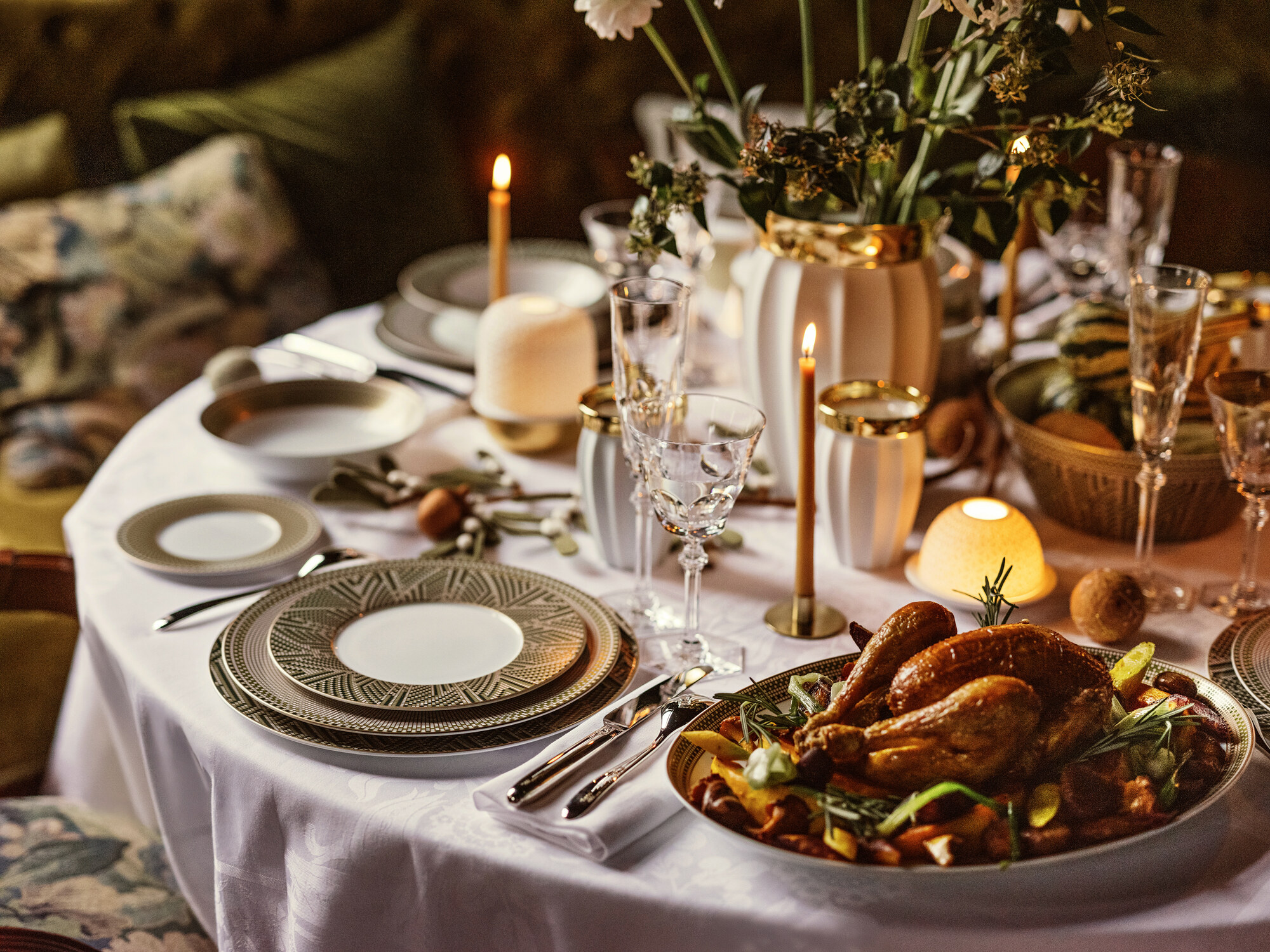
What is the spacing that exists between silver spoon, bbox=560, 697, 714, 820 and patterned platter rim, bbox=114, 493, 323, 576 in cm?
45

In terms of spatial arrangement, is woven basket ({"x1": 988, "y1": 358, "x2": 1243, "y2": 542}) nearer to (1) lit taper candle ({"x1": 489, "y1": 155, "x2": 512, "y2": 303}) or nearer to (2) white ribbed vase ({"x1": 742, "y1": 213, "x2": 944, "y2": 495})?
(2) white ribbed vase ({"x1": 742, "y1": 213, "x2": 944, "y2": 495})

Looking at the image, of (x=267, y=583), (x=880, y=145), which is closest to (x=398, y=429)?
(x=267, y=583)

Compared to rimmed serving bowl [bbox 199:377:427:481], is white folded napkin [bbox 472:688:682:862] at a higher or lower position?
lower

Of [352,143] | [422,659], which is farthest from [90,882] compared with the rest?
[352,143]

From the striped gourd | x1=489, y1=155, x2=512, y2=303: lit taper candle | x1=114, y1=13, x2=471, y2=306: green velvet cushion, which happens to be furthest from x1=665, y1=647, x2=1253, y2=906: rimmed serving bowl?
x1=114, y1=13, x2=471, y2=306: green velvet cushion

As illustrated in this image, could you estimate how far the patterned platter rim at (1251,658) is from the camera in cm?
93

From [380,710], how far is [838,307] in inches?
23.9

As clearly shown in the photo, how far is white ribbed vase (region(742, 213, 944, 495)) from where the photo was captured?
3.97ft

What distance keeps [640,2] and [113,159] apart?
1807 millimetres

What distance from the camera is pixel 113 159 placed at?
8.27 ft

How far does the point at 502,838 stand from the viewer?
80 cm

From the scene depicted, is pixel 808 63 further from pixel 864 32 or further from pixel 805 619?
pixel 805 619

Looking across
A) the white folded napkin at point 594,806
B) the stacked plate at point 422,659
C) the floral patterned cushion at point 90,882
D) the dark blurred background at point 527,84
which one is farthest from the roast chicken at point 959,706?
the dark blurred background at point 527,84

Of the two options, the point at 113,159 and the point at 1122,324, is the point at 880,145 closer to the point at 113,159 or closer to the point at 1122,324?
the point at 1122,324
